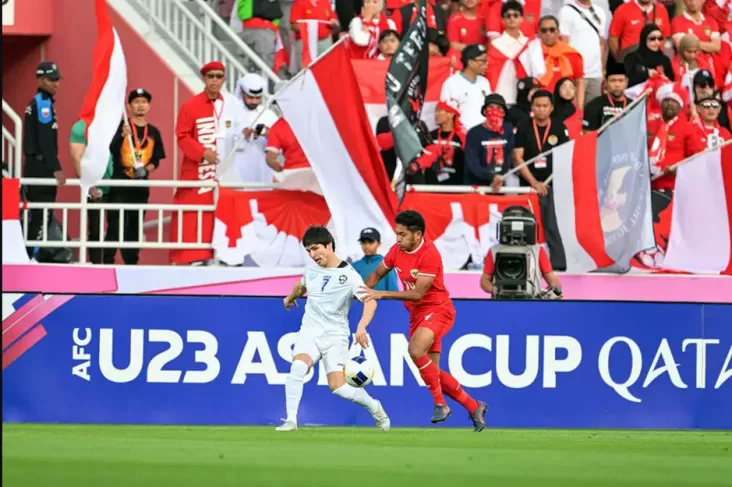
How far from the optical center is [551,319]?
14797 millimetres

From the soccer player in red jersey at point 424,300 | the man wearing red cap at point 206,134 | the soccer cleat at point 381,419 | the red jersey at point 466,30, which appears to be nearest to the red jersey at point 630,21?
the red jersey at point 466,30

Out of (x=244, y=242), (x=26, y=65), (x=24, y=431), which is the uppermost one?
(x=26, y=65)

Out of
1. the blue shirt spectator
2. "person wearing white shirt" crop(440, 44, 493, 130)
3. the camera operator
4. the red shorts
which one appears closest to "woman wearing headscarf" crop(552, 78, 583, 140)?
"person wearing white shirt" crop(440, 44, 493, 130)

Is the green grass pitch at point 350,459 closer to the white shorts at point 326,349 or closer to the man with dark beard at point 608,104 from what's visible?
the white shorts at point 326,349

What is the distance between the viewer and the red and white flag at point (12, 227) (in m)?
16.6

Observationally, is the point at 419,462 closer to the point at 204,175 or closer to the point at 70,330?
the point at 70,330

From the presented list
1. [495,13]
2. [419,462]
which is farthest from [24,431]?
[495,13]

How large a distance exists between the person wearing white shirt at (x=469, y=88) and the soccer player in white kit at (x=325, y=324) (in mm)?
5872

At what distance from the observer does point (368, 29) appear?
60.1 ft

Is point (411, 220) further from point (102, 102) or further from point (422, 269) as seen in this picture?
point (102, 102)

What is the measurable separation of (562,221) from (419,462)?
322 inches

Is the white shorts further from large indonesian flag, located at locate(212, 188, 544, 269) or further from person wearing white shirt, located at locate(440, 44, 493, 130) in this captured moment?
person wearing white shirt, located at locate(440, 44, 493, 130)

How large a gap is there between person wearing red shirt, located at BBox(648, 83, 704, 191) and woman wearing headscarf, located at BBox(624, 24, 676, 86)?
2.96 feet

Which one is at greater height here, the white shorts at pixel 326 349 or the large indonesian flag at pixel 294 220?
the large indonesian flag at pixel 294 220
